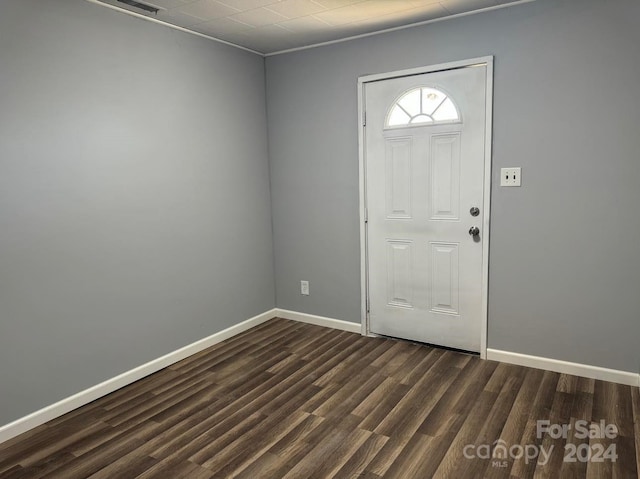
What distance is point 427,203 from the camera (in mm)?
3314

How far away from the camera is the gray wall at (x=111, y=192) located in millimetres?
2412

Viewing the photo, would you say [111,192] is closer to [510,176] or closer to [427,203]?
[427,203]


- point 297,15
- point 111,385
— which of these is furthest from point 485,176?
point 111,385

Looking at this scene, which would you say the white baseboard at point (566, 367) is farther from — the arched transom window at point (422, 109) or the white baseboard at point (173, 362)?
the arched transom window at point (422, 109)

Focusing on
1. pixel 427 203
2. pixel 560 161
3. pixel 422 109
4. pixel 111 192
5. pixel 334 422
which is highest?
pixel 422 109

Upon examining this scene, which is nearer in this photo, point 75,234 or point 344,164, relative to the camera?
point 75,234

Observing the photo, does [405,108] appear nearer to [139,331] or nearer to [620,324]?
[620,324]

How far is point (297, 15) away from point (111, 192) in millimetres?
1627

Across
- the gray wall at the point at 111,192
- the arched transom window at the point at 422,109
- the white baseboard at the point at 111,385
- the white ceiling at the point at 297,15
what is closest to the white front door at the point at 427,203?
the arched transom window at the point at 422,109

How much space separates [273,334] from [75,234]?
175cm

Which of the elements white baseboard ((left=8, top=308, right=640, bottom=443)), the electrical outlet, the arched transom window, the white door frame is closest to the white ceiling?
the white door frame

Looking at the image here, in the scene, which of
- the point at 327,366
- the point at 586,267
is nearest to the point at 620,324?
the point at 586,267

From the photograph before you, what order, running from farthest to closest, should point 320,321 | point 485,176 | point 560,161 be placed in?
point 320,321 < point 485,176 < point 560,161

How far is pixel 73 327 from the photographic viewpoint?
2.68 m
